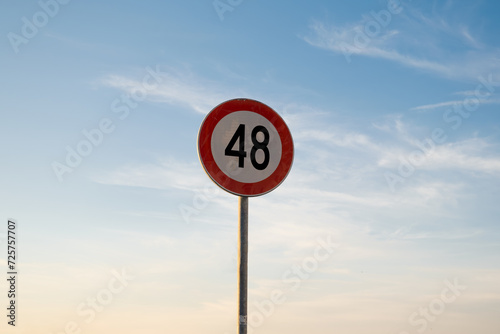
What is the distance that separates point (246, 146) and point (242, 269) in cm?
110

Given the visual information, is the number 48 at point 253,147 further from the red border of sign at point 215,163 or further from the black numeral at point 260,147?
the red border of sign at point 215,163

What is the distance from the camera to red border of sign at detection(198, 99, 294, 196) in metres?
4.25

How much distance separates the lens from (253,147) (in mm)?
4445

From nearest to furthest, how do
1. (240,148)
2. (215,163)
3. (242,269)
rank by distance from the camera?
1. (242,269)
2. (215,163)
3. (240,148)

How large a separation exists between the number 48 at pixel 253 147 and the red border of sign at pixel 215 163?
4.9 inches

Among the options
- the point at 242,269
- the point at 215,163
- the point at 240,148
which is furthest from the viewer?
the point at 240,148

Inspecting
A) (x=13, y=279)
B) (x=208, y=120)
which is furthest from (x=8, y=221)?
(x=208, y=120)

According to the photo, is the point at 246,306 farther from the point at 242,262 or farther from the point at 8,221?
the point at 8,221

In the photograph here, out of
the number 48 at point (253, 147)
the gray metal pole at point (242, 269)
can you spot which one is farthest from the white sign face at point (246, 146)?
the gray metal pole at point (242, 269)

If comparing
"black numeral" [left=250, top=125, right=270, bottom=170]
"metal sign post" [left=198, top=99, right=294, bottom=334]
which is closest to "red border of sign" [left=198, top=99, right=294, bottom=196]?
"metal sign post" [left=198, top=99, right=294, bottom=334]

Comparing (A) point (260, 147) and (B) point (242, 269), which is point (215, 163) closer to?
(A) point (260, 147)

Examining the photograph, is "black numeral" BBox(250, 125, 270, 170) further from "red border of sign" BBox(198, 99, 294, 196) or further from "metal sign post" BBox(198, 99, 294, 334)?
"red border of sign" BBox(198, 99, 294, 196)

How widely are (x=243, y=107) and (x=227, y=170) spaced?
2.03 ft

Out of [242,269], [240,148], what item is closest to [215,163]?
[240,148]
